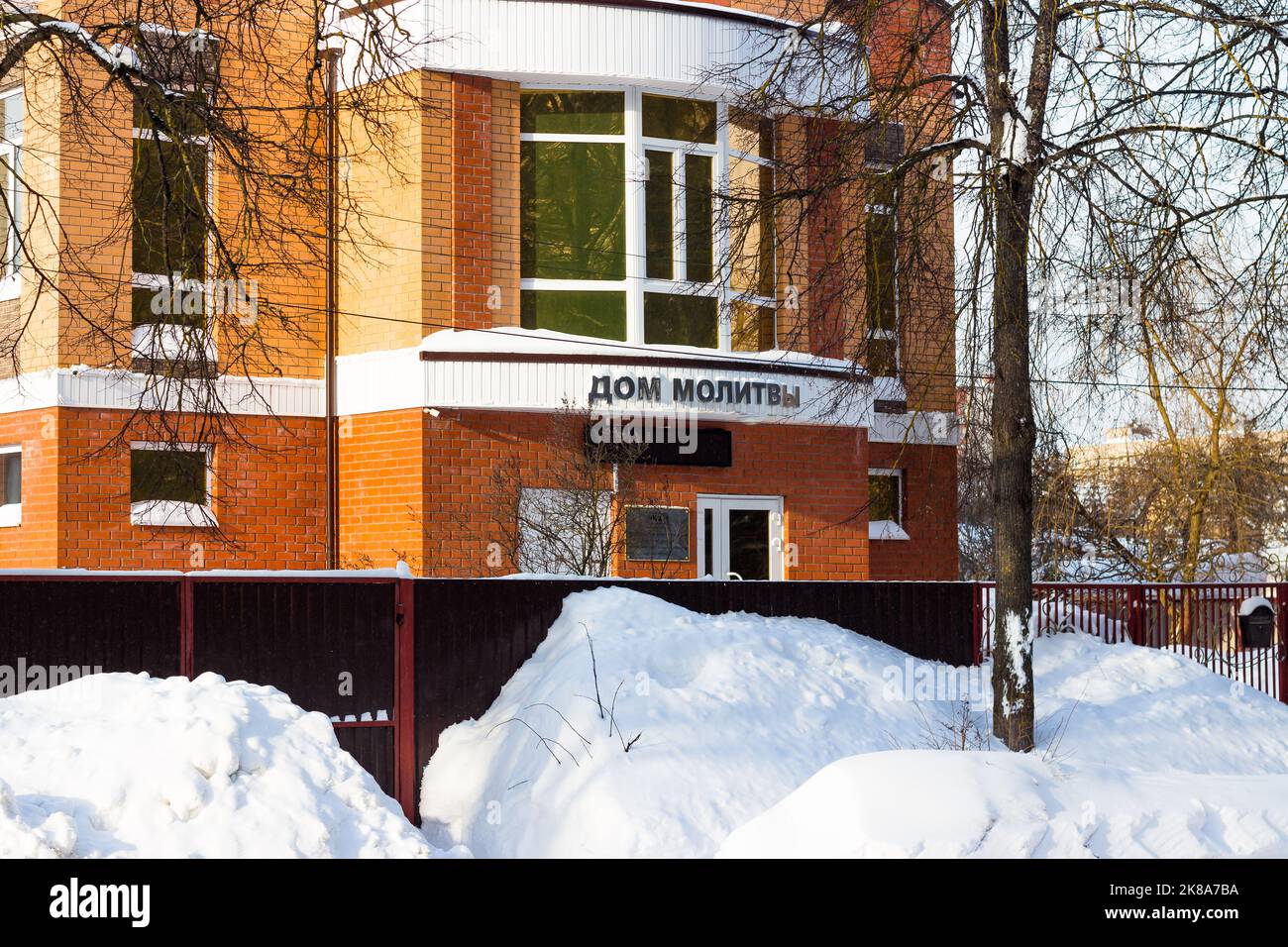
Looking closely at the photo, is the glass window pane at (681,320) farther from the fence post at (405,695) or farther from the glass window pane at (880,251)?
the fence post at (405,695)

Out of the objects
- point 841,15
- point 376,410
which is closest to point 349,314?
point 376,410

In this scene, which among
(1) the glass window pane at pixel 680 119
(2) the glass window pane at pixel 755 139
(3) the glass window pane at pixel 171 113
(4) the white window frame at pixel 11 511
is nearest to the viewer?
(3) the glass window pane at pixel 171 113

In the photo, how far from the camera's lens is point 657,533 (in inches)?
675

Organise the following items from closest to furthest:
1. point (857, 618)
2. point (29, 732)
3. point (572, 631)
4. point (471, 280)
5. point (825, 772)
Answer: point (825, 772) < point (29, 732) < point (572, 631) < point (857, 618) < point (471, 280)

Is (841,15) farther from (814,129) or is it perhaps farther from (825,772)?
(825,772)

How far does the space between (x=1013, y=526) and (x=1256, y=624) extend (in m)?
6.29

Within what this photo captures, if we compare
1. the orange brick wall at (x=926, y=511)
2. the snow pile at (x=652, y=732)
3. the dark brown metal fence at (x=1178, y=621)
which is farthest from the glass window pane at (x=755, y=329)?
the snow pile at (x=652, y=732)

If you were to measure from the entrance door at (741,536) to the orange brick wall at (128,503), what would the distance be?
180 inches

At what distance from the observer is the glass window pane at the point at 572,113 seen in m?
17.0

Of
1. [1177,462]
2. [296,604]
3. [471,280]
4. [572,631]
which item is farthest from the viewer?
[1177,462]

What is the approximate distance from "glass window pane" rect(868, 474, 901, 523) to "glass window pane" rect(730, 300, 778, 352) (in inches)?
152

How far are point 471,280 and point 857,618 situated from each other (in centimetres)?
580

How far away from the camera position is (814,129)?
46.5 ft

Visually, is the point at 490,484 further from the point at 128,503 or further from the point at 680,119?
the point at 680,119
